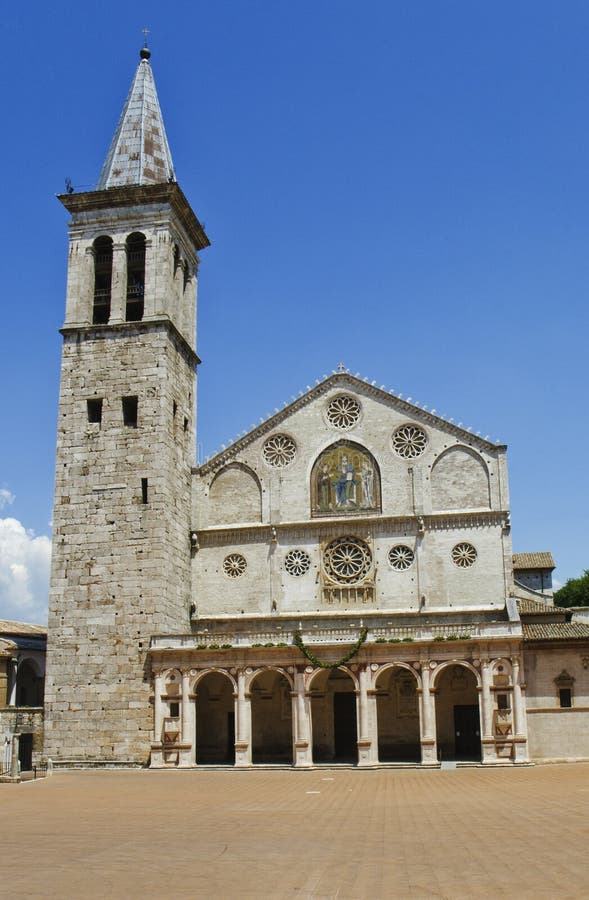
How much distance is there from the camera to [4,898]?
12680 millimetres

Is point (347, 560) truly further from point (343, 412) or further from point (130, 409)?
point (130, 409)

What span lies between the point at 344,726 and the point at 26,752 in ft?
49.5

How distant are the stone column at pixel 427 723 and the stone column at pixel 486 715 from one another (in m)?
2.02

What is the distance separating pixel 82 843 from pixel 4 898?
5.54 meters

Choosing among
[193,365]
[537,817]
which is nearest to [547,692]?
[537,817]

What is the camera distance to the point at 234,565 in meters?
47.8

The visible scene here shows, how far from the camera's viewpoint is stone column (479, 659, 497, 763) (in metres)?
39.4

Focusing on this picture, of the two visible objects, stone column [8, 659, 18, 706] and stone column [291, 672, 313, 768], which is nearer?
stone column [291, 672, 313, 768]

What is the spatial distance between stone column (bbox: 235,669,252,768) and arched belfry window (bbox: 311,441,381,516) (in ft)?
32.4

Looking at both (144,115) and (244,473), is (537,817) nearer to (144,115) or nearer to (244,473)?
(244,473)

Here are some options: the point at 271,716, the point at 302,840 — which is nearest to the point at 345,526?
the point at 271,716

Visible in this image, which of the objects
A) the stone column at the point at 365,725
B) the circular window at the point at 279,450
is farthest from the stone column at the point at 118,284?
the stone column at the point at 365,725

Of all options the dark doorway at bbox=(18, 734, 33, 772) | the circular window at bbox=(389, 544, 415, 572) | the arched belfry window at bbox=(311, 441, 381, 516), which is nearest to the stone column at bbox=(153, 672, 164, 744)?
the dark doorway at bbox=(18, 734, 33, 772)

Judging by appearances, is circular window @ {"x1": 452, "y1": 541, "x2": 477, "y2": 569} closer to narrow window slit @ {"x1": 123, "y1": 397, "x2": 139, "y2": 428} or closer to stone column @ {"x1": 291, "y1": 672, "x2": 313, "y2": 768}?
stone column @ {"x1": 291, "y1": 672, "x2": 313, "y2": 768}
